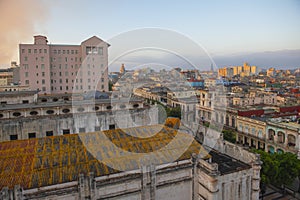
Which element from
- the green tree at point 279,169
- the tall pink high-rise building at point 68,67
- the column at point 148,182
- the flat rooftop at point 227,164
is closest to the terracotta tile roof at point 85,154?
the column at point 148,182

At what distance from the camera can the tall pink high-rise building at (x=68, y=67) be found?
66.2m

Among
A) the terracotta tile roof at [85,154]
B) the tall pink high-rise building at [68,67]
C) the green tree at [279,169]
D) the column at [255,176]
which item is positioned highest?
the tall pink high-rise building at [68,67]

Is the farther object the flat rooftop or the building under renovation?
the flat rooftop

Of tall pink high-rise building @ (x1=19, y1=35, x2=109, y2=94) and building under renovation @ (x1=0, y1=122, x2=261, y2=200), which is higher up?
tall pink high-rise building @ (x1=19, y1=35, x2=109, y2=94)

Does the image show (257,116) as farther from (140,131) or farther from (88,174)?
(88,174)

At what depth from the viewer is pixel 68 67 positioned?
7319 centimetres

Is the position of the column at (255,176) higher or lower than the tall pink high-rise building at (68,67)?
lower

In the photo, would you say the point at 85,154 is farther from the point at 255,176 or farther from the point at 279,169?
the point at 279,169

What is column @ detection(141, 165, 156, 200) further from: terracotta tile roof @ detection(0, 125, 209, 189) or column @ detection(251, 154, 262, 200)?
column @ detection(251, 154, 262, 200)

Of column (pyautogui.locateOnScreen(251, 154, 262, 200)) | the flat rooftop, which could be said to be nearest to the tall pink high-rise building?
the flat rooftop

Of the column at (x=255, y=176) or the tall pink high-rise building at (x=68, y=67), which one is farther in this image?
the tall pink high-rise building at (x=68, y=67)

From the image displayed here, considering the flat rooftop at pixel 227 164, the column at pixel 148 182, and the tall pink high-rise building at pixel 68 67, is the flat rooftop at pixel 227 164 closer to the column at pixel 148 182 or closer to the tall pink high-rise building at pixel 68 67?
the column at pixel 148 182

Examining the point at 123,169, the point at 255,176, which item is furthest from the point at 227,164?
the point at 123,169

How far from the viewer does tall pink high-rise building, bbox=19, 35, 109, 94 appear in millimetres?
66188
